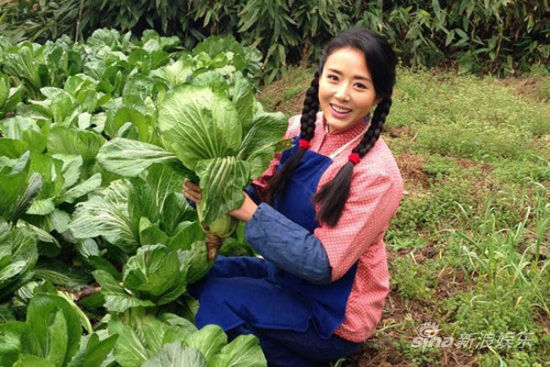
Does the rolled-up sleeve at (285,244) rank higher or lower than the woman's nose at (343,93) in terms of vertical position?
lower

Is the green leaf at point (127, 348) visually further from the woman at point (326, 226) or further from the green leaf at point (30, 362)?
the woman at point (326, 226)

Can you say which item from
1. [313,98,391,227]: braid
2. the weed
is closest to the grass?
the weed

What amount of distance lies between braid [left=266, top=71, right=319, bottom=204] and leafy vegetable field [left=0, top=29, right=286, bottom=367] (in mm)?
238

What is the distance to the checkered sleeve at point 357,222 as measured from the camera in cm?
214

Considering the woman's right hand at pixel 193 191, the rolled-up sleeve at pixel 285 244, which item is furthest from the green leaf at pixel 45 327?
the rolled-up sleeve at pixel 285 244

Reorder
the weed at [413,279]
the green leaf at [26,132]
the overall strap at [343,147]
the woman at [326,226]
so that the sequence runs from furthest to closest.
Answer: the weed at [413,279] < the green leaf at [26,132] < the overall strap at [343,147] < the woman at [326,226]

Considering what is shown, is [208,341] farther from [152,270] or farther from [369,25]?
[369,25]

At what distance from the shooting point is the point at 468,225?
3689mm

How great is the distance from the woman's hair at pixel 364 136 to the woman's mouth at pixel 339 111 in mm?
99

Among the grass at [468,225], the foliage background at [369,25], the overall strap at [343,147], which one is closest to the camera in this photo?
the overall strap at [343,147]

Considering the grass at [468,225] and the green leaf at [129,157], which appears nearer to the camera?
the green leaf at [129,157]

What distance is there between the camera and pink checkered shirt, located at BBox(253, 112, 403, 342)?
2152 millimetres

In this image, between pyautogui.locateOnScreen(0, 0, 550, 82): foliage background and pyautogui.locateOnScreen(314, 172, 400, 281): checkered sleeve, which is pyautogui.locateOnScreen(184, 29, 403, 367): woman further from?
pyautogui.locateOnScreen(0, 0, 550, 82): foliage background

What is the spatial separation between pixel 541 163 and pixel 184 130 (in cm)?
317
